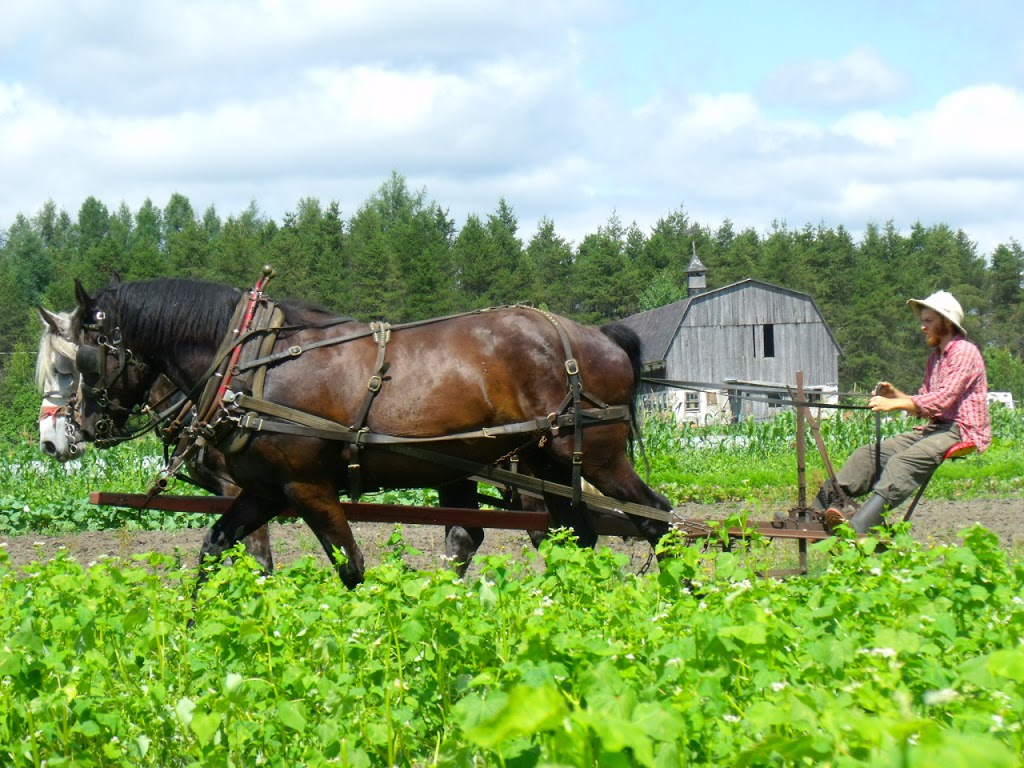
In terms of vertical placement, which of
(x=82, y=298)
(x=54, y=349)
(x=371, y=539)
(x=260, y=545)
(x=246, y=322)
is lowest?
(x=371, y=539)

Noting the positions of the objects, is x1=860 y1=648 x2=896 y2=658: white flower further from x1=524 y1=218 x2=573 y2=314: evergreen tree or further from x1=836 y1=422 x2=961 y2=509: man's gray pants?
x1=524 y1=218 x2=573 y2=314: evergreen tree

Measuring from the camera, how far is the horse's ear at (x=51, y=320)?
584 centimetres

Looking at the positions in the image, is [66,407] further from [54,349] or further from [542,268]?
[542,268]

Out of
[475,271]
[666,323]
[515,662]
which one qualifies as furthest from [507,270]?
[515,662]

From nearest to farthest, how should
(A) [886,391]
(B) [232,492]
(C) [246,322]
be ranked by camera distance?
(C) [246,322]
(A) [886,391]
(B) [232,492]

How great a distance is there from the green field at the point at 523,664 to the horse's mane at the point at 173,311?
1.81 meters

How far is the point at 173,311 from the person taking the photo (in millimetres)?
5617

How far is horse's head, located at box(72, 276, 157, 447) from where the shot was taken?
564 centimetres

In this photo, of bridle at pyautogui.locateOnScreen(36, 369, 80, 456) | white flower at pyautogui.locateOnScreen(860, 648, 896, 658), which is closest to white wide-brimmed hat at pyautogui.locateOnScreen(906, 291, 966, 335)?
white flower at pyautogui.locateOnScreen(860, 648, 896, 658)

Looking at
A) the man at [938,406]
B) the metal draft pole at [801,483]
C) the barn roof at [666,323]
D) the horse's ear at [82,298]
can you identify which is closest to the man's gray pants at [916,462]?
the man at [938,406]

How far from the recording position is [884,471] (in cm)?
596

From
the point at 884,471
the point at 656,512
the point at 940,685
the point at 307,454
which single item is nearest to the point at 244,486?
the point at 307,454

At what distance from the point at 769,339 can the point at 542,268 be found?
22354 mm

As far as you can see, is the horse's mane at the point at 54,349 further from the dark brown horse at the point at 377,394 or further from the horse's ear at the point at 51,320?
the dark brown horse at the point at 377,394
